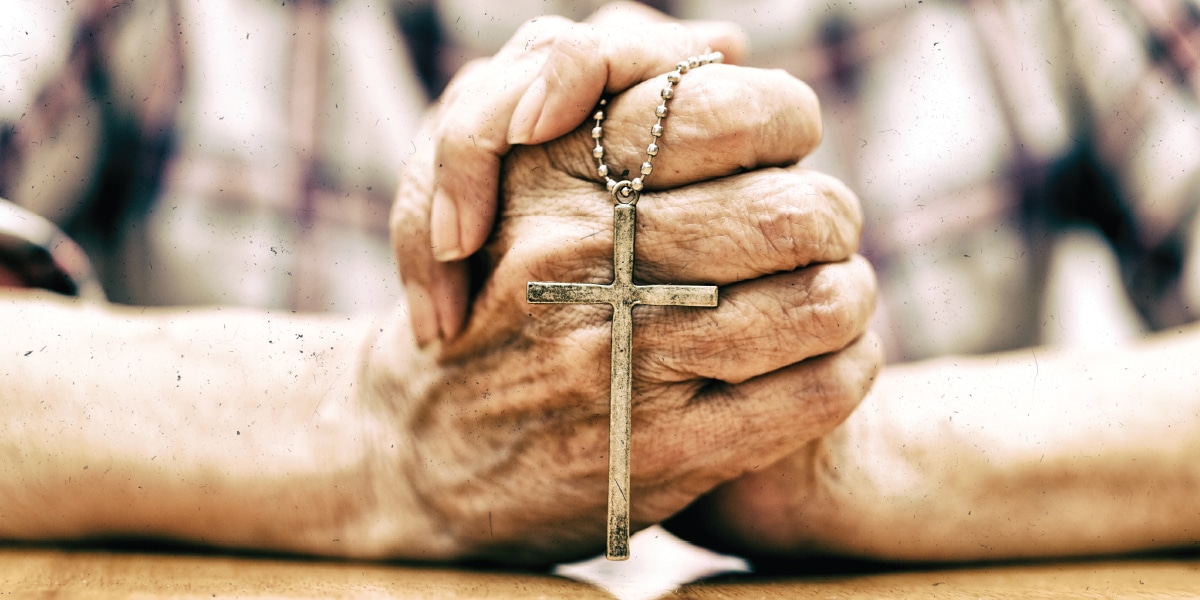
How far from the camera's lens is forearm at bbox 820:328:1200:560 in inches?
24.7

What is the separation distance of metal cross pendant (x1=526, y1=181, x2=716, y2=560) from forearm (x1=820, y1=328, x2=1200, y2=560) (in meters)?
0.19

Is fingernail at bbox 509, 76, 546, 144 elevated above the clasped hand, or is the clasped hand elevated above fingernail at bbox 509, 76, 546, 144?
fingernail at bbox 509, 76, 546, 144

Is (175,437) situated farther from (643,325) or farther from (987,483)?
(987,483)

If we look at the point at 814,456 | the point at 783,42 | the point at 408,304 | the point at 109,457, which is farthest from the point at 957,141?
the point at 109,457

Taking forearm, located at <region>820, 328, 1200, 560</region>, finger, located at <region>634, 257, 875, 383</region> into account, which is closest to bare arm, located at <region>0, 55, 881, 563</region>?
finger, located at <region>634, 257, 875, 383</region>

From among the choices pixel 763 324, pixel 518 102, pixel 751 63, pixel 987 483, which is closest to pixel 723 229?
pixel 763 324

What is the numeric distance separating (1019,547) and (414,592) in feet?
1.63

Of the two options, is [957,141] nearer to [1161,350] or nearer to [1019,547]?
[1161,350]

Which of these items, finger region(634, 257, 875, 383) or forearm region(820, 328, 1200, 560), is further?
forearm region(820, 328, 1200, 560)

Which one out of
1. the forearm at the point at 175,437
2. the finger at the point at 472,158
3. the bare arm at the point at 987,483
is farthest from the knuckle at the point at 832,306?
the forearm at the point at 175,437

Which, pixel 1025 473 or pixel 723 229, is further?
pixel 1025 473

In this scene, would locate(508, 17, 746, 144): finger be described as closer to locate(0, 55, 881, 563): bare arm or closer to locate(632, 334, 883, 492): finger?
locate(0, 55, 881, 563): bare arm

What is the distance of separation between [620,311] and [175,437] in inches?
16.5

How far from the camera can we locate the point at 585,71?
52cm
